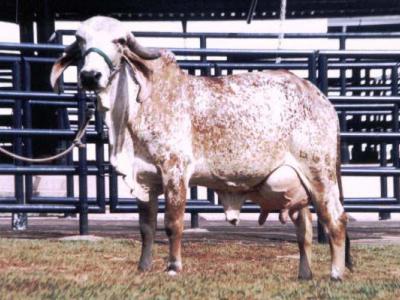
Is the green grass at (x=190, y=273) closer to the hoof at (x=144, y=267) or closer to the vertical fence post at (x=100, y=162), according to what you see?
the hoof at (x=144, y=267)

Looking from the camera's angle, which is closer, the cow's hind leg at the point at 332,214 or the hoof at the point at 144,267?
the cow's hind leg at the point at 332,214

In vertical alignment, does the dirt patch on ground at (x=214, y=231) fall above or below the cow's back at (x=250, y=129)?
below

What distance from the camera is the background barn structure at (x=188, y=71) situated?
8672mm

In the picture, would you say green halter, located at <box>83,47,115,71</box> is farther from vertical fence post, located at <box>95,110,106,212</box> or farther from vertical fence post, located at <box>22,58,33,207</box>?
vertical fence post, located at <box>22,58,33,207</box>

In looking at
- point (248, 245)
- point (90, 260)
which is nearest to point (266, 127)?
point (90, 260)

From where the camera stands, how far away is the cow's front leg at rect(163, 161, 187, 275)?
5.67 metres

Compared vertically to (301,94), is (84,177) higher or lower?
lower

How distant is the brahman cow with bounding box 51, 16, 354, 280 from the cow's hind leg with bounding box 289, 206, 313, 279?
1cm

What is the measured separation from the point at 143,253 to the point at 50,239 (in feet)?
7.51

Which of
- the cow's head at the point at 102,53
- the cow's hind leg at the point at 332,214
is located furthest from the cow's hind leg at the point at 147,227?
the cow's hind leg at the point at 332,214

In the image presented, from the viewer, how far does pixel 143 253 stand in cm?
603

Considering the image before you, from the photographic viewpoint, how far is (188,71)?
9.48m

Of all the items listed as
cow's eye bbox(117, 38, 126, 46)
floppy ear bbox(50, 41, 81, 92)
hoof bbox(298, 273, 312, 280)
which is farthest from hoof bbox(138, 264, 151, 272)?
cow's eye bbox(117, 38, 126, 46)

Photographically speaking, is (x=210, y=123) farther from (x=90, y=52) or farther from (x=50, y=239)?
(x=50, y=239)
